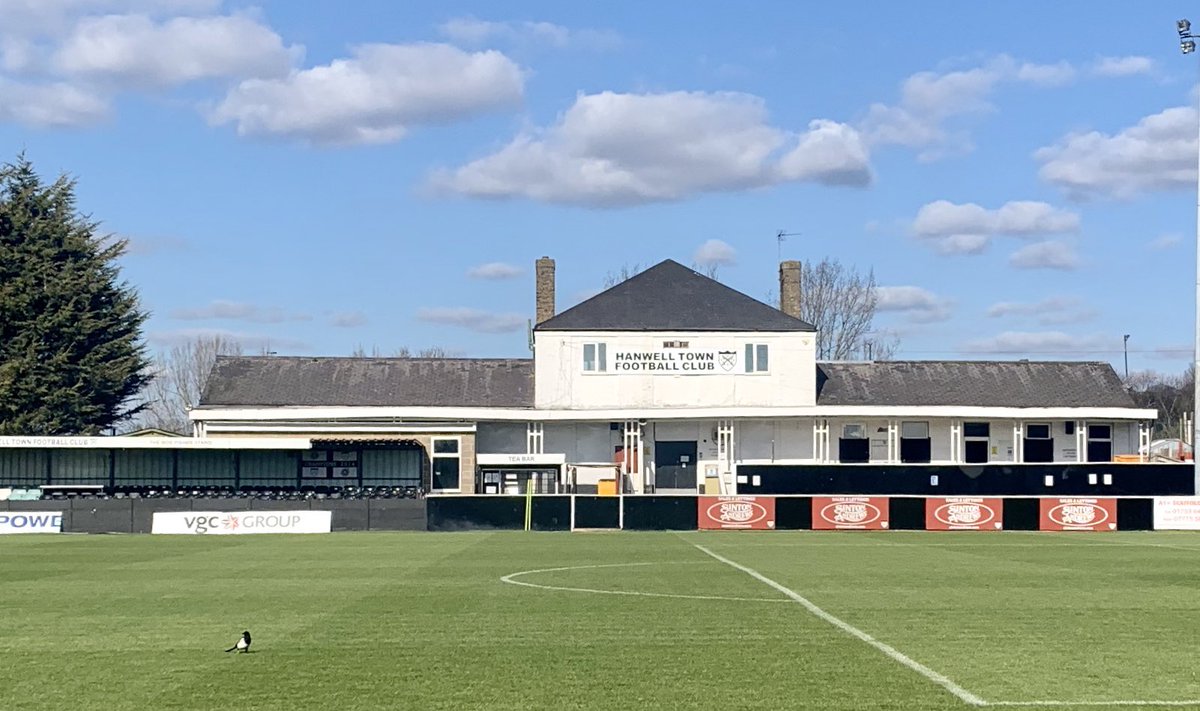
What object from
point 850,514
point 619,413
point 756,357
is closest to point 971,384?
point 756,357

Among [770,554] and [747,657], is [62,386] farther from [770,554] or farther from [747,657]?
[747,657]

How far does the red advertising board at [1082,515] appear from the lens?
1694 inches

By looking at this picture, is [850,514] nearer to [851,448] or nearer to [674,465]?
[674,465]

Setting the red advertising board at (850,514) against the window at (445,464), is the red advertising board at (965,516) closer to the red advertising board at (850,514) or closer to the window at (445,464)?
the red advertising board at (850,514)

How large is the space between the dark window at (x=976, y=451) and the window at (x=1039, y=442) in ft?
5.92

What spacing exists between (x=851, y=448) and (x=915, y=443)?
2.96 metres

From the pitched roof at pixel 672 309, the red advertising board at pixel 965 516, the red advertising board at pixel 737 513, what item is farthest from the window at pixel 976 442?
the red advertising board at pixel 737 513

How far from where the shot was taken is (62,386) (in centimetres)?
6950

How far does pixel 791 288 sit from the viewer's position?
7062 centimetres

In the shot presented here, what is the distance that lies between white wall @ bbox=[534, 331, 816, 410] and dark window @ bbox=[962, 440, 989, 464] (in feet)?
24.3

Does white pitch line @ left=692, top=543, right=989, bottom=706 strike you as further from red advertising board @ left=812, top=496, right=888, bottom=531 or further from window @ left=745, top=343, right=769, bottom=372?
window @ left=745, top=343, right=769, bottom=372

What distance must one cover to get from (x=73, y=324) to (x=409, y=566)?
4913 cm

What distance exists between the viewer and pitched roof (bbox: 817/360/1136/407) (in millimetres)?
63219

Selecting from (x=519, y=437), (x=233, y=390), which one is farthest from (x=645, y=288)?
(x=233, y=390)
